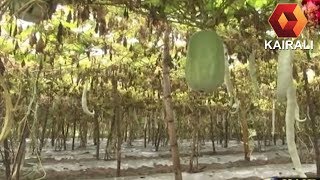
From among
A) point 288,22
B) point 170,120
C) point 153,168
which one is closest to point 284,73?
point 288,22

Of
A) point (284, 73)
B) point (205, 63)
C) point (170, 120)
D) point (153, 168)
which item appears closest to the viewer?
point (284, 73)

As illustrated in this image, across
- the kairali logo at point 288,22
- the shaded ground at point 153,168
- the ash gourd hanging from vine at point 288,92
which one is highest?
the kairali logo at point 288,22

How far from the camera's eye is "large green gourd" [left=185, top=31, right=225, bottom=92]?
3.41 metres

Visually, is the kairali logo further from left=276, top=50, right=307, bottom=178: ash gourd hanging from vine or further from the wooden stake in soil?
the wooden stake in soil

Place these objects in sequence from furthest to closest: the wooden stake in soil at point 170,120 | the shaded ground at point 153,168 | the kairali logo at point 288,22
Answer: the shaded ground at point 153,168
the wooden stake in soil at point 170,120
the kairali logo at point 288,22

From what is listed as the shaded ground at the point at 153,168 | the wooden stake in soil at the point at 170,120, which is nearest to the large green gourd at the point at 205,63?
the wooden stake in soil at the point at 170,120

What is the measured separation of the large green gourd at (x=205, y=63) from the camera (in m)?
3.41

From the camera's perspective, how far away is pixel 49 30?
7949 millimetres

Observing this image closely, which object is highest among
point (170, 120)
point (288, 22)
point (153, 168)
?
point (288, 22)

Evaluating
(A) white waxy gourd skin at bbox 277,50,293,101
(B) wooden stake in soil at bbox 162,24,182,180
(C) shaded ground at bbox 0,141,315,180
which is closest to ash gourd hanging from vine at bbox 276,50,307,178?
(A) white waxy gourd skin at bbox 277,50,293,101

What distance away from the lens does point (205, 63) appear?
11.3 ft

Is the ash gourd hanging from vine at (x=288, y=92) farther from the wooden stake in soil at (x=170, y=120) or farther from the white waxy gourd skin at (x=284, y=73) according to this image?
the wooden stake in soil at (x=170, y=120)

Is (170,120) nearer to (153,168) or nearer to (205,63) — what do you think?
(205,63)

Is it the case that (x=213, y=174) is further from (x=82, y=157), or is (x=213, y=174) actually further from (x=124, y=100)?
(x=82, y=157)
